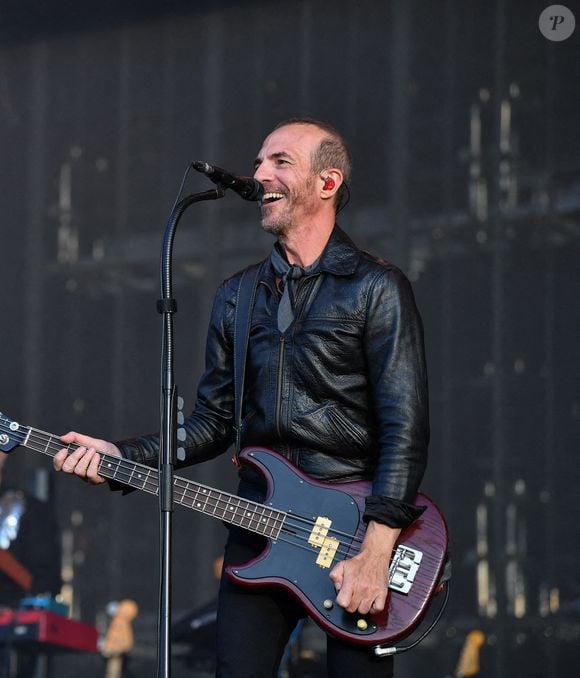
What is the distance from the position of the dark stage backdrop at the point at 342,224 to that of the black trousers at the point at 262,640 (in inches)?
90.0

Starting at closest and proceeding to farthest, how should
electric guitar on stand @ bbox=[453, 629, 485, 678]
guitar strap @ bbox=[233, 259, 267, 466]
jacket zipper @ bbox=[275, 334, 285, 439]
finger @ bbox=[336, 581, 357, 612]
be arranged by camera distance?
finger @ bbox=[336, 581, 357, 612], jacket zipper @ bbox=[275, 334, 285, 439], guitar strap @ bbox=[233, 259, 267, 466], electric guitar on stand @ bbox=[453, 629, 485, 678]

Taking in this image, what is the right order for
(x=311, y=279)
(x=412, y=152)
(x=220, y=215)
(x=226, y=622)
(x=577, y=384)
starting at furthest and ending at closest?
1. (x=220, y=215)
2. (x=412, y=152)
3. (x=577, y=384)
4. (x=311, y=279)
5. (x=226, y=622)

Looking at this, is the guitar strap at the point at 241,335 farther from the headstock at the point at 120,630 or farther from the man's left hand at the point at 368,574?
the headstock at the point at 120,630

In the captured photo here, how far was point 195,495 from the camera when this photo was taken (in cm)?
313

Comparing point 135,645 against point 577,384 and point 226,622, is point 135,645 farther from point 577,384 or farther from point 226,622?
point 226,622

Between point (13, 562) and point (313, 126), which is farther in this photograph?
point (13, 562)

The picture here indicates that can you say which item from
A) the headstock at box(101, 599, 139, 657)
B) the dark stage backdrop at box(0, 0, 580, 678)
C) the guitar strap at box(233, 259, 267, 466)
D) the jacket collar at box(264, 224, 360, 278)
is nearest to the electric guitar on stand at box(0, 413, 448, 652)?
the guitar strap at box(233, 259, 267, 466)

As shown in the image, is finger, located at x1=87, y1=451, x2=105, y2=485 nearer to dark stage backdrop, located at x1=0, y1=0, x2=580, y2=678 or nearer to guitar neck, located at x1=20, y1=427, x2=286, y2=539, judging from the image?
guitar neck, located at x1=20, y1=427, x2=286, y2=539

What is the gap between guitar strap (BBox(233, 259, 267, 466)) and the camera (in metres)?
3.18

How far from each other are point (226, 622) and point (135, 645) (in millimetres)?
2871

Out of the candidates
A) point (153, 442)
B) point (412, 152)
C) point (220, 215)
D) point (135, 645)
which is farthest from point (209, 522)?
point (153, 442)

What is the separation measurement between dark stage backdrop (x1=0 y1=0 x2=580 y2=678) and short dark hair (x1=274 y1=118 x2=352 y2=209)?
2085 mm

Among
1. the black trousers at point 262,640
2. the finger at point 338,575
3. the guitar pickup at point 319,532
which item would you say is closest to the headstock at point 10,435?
the black trousers at point 262,640

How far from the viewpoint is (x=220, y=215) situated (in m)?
5.93
